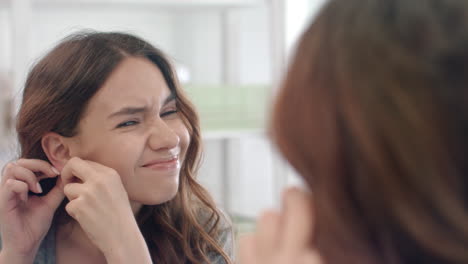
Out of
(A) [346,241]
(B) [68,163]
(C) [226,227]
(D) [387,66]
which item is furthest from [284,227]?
(C) [226,227]

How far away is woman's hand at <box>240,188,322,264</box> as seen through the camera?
0.56 metres

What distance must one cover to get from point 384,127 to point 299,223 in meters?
0.14

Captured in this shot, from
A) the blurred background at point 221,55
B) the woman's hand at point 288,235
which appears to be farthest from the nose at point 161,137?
the blurred background at point 221,55

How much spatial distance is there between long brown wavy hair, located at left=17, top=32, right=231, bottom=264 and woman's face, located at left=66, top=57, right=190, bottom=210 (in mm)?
29

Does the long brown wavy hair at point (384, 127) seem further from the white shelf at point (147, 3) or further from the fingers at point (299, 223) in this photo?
the white shelf at point (147, 3)

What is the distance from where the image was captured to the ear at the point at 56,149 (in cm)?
124

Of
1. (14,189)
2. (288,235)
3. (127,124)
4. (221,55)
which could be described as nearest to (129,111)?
(127,124)

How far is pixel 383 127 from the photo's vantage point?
47 cm

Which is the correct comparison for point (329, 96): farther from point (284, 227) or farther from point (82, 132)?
point (82, 132)

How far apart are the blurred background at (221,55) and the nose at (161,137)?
3.32 ft

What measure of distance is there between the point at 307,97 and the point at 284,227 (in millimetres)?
143

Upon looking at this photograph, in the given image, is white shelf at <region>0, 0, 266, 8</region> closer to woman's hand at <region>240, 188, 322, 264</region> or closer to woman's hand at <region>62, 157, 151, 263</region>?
woman's hand at <region>62, 157, 151, 263</region>

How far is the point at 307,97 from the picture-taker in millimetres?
506

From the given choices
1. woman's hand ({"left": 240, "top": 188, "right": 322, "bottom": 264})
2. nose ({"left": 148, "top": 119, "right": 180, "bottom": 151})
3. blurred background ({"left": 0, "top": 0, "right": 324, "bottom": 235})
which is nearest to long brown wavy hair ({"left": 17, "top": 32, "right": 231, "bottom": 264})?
nose ({"left": 148, "top": 119, "right": 180, "bottom": 151})
